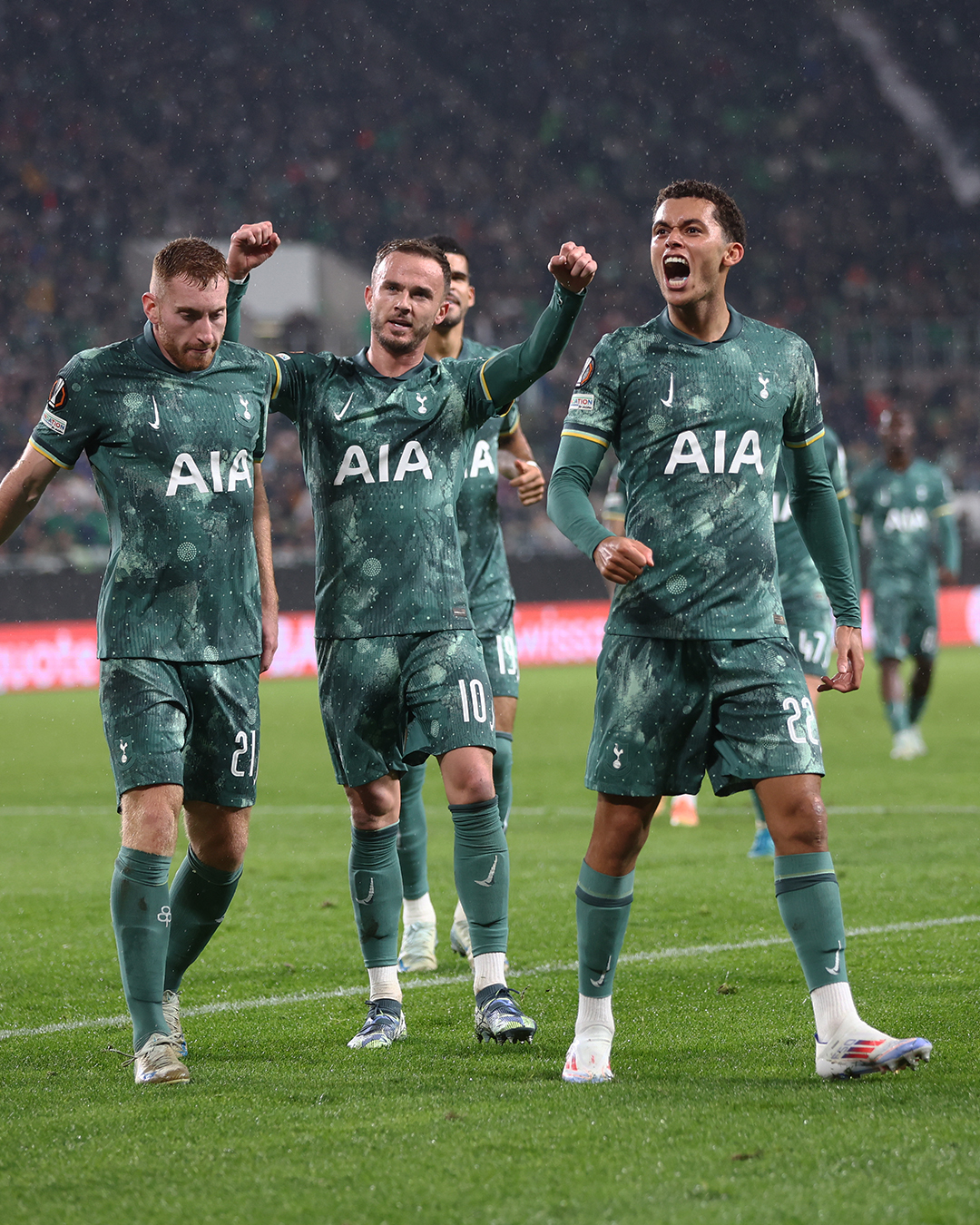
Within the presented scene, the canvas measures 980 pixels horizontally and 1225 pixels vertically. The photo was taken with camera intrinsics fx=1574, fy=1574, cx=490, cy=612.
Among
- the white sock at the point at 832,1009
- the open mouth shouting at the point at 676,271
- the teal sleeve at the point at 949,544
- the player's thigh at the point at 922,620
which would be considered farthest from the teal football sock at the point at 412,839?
the teal sleeve at the point at 949,544

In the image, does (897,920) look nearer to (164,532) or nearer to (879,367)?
(164,532)

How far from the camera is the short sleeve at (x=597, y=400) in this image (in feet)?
12.6

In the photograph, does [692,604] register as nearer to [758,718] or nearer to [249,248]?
[758,718]

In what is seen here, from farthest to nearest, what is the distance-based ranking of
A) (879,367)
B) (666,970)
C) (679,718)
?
(879,367) → (666,970) → (679,718)

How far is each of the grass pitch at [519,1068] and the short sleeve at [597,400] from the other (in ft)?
5.07

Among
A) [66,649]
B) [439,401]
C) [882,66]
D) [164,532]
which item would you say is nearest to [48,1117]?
[164,532]

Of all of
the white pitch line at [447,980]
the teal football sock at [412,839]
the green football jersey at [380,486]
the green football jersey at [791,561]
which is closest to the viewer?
the green football jersey at [380,486]

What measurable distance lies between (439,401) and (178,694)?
1.12m

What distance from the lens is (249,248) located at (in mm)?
4328

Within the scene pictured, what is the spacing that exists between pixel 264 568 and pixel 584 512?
1051mm

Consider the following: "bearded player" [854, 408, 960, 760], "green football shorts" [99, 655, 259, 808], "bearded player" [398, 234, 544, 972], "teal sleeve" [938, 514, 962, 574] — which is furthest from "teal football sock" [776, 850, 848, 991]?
"teal sleeve" [938, 514, 962, 574]

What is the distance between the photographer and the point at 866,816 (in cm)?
884

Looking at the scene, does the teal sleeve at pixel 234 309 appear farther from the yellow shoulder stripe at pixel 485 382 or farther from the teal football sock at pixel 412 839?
the teal football sock at pixel 412 839

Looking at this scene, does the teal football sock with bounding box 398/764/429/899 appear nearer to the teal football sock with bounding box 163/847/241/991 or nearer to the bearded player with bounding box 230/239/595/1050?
the bearded player with bounding box 230/239/595/1050
